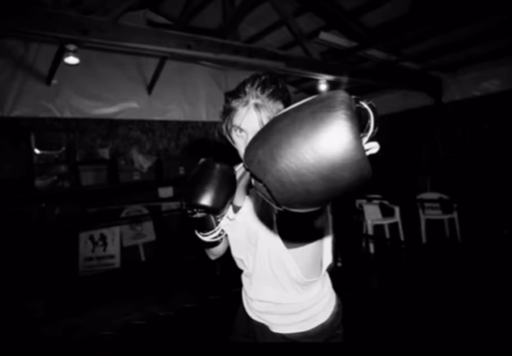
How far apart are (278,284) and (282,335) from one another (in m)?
0.18

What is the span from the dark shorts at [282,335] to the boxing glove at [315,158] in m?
0.58

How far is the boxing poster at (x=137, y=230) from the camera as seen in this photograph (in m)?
4.69

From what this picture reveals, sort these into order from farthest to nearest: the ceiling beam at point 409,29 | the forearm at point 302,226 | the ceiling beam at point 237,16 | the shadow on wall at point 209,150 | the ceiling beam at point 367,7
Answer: the shadow on wall at point 209,150 → the ceiling beam at point 367,7 → the ceiling beam at point 237,16 → the ceiling beam at point 409,29 → the forearm at point 302,226

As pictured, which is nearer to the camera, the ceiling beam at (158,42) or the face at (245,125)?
the face at (245,125)

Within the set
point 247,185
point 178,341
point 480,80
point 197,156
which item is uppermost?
point 480,80

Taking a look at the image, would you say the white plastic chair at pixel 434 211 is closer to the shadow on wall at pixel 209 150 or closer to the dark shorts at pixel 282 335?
the shadow on wall at pixel 209 150

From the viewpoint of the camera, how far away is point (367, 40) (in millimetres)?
4363

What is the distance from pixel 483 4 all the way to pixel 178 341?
4.34 metres

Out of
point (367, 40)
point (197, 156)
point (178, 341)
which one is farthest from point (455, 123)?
point (178, 341)

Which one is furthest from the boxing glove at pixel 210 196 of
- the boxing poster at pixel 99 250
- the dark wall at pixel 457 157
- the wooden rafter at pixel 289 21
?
the dark wall at pixel 457 157

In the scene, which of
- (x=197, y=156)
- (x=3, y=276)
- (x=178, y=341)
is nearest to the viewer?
(x=178, y=341)

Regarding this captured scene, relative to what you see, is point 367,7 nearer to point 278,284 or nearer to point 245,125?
point 245,125

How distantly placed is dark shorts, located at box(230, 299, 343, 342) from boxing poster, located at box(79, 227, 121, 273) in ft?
12.1

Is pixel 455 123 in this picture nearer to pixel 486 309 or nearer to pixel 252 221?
pixel 486 309
